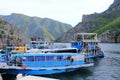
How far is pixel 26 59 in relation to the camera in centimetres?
5522

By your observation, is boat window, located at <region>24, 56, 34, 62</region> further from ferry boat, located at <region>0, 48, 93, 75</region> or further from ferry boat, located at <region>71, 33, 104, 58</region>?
ferry boat, located at <region>71, 33, 104, 58</region>

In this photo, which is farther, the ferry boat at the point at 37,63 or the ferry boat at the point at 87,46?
the ferry boat at the point at 87,46

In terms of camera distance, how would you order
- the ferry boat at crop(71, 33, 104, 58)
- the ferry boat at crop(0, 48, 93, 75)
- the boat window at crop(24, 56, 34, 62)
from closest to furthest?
1. the ferry boat at crop(0, 48, 93, 75)
2. the boat window at crop(24, 56, 34, 62)
3. the ferry boat at crop(71, 33, 104, 58)

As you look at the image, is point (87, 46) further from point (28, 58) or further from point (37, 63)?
point (28, 58)

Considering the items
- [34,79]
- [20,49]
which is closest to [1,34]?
[20,49]

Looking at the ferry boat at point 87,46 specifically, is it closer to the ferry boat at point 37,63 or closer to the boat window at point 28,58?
the ferry boat at point 37,63

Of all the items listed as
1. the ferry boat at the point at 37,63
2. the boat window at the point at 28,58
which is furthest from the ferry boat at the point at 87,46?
the boat window at the point at 28,58

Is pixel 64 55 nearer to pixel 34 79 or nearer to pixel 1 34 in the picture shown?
pixel 34 79

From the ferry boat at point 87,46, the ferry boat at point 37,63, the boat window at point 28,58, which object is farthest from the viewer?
the ferry boat at point 87,46

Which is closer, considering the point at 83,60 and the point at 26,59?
the point at 26,59

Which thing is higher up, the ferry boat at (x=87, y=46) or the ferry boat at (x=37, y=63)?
the ferry boat at (x=87, y=46)

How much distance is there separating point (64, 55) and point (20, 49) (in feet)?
68.6

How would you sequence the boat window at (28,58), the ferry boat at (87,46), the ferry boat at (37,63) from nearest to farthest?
the ferry boat at (37,63) < the boat window at (28,58) < the ferry boat at (87,46)

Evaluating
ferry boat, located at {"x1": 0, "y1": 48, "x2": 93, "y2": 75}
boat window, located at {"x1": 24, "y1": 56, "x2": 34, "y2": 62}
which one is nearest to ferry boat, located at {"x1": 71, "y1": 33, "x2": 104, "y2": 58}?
ferry boat, located at {"x1": 0, "y1": 48, "x2": 93, "y2": 75}
